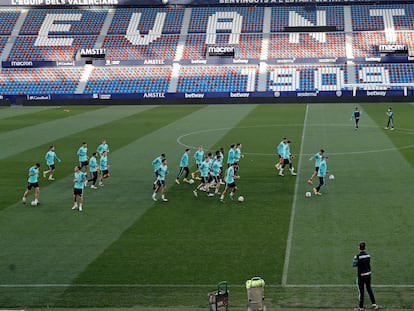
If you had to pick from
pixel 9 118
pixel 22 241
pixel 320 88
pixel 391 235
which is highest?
pixel 320 88

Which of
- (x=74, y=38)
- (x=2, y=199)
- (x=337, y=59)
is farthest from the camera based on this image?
(x=74, y=38)

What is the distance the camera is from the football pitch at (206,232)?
1529cm

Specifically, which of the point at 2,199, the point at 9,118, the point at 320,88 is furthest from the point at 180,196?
the point at 320,88

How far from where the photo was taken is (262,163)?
31984 mm

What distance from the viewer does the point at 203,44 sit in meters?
80.2

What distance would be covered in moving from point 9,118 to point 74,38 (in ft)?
91.8

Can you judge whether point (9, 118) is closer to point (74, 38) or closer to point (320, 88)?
point (74, 38)

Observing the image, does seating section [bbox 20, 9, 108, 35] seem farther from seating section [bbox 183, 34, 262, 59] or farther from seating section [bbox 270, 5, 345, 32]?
seating section [bbox 270, 5, 345, 32]

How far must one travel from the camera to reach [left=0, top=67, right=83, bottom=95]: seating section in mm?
74375

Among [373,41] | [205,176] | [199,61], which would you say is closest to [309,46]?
[373,41]

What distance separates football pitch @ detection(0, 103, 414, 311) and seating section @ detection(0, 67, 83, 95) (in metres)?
36.8

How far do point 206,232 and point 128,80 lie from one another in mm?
57304

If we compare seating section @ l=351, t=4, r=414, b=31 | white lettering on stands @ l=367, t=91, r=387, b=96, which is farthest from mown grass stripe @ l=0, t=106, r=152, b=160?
seating section @ l=351, t=4, r=414, b=31

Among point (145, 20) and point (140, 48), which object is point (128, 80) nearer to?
point (140, 48)
